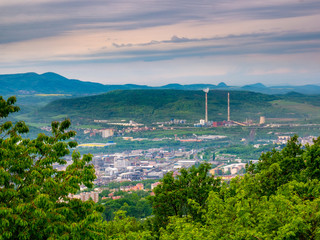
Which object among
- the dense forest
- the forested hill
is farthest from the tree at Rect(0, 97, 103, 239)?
the forested hill

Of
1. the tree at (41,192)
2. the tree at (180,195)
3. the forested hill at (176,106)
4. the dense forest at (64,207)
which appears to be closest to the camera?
the tree at (41,192)

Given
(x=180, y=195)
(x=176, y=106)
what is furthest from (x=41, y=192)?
(x=176, y=106)

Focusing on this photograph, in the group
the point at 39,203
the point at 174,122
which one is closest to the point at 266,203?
the point at 39,203

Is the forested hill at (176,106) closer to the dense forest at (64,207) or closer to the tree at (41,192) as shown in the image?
the dense forest at (64,207)

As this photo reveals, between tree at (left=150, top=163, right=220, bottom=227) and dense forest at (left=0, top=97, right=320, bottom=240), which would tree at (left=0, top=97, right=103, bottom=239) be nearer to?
dense forest at (left=0, top=97, right=320, bottom=240)

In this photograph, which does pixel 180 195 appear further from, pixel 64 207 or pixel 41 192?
pixel 64 207

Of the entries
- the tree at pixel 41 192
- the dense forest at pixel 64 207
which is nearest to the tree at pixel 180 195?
the dense forest at pixel 64 207
